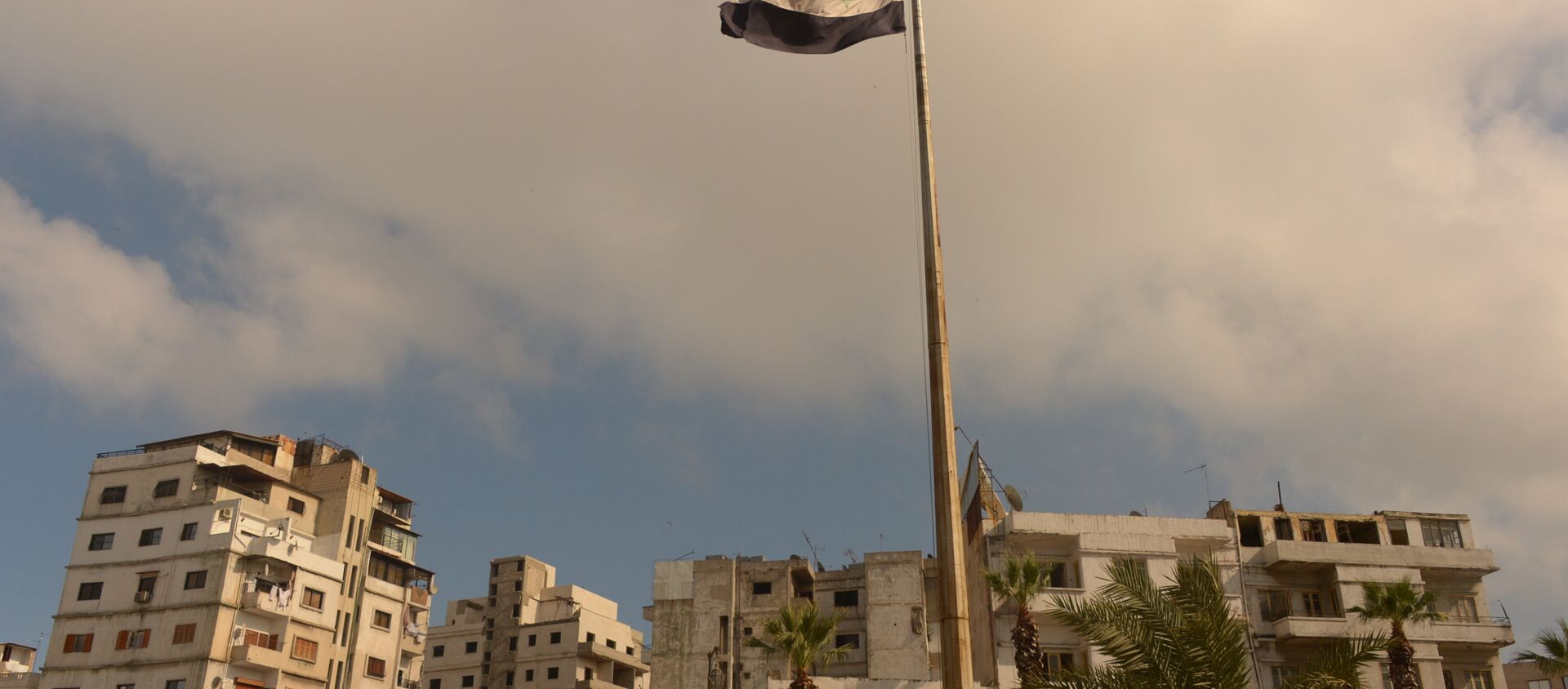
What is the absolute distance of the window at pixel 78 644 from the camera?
7542cm

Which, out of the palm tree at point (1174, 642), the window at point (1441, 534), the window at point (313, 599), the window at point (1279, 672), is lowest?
the palm tree at point (1174, 642)

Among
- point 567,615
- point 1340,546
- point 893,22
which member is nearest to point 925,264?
point 893,22

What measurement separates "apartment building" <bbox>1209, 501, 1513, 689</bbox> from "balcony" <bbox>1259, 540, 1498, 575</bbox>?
1.8 inches

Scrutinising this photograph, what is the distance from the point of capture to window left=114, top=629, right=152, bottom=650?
244 feet

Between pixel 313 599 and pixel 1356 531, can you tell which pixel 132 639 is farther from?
pixel 1356 531

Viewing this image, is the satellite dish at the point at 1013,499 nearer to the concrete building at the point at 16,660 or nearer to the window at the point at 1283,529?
the window at the point at 1283,529

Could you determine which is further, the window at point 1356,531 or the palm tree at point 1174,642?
the window at point 1356,531

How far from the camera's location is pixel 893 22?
19.9 meters

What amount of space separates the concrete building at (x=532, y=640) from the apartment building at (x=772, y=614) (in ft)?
78.8

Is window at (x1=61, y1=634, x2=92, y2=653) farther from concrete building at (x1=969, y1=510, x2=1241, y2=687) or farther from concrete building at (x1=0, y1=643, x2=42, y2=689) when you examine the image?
concrete building at (x1=969, y1=510, x2=1241, y2=687)

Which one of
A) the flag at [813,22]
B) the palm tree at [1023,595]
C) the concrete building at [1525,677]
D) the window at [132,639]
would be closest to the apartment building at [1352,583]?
→ the palm tree at [1023,595]

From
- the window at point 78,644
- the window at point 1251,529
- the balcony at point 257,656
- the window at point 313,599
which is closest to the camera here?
the window at point 1251,529

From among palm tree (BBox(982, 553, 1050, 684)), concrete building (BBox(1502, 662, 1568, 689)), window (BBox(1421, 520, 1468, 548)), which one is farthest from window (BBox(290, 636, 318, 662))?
concrete building (BBox(1502, 662, 1568, 689))

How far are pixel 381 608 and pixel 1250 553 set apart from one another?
57.3m
